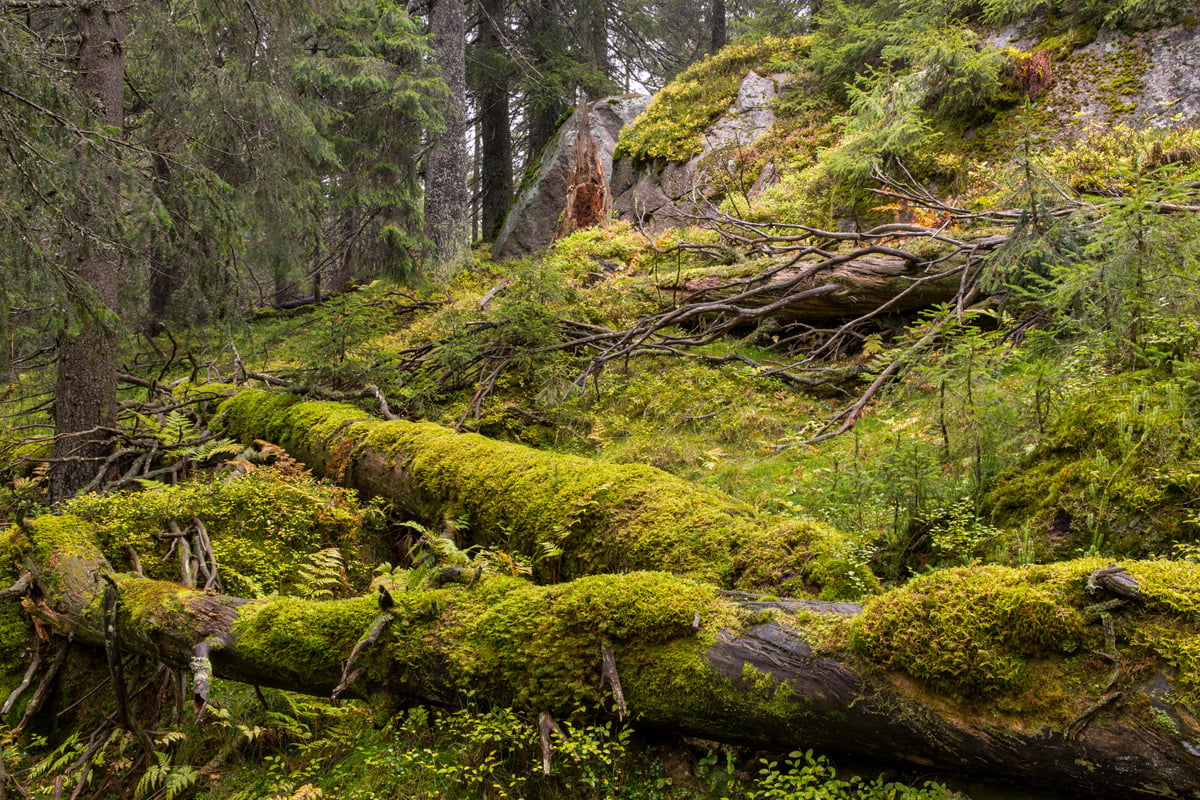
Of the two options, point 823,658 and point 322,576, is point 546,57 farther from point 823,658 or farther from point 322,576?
point 823,658

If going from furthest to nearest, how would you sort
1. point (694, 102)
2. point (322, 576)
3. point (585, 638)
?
point (694, 102), point (322, 576), point (585, 638)

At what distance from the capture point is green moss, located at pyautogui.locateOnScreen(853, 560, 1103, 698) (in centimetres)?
232

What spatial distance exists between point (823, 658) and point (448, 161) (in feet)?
49.6

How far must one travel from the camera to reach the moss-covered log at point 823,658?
7.07 feet

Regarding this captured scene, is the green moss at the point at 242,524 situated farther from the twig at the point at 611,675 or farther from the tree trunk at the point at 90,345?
the twig at the point at 611,675

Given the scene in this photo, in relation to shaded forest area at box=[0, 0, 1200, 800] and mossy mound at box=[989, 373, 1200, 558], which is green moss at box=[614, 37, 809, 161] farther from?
mossy mound at box=[989, 373, 1200, 558]

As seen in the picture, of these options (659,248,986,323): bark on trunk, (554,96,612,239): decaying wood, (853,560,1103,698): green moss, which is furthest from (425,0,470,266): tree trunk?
(853,560,1103,698): green moss

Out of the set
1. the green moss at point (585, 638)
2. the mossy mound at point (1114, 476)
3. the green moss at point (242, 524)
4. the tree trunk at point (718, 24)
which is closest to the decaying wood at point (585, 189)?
the tree trunk at point (718, 24)

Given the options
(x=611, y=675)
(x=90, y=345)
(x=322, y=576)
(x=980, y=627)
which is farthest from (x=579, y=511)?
(x=90, y=345)

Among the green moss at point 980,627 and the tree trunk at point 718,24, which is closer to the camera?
the green moss at point 980,627

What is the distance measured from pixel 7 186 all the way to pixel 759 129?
13180mm

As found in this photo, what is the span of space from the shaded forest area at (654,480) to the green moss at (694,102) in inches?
174

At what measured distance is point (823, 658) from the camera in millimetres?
2611

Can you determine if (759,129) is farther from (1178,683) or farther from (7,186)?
(1178,683)
